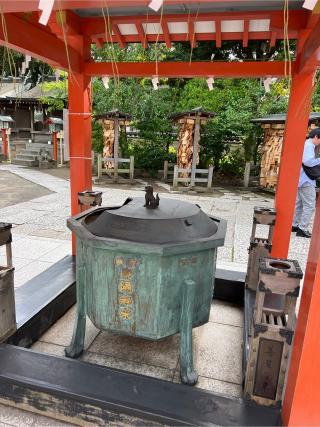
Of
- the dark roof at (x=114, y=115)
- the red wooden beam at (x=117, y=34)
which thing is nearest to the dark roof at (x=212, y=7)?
the red wooden beam at (x=117, y=34)

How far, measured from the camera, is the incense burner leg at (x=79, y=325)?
2291 millimetres

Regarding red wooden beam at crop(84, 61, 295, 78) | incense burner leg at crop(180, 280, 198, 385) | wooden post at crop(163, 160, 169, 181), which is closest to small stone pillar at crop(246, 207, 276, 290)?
incense burner leg at crop(180, 280, 198, 385)

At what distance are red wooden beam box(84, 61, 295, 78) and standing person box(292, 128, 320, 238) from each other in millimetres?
2597

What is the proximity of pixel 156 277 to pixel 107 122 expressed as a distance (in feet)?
→ 37.0

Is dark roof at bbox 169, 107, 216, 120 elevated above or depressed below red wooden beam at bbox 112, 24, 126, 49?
below

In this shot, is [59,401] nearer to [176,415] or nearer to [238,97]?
[176,415]

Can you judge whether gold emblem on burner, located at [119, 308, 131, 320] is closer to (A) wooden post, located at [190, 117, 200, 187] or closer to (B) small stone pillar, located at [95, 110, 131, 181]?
(A) wooden post, located at [190, 117, 200, 187]

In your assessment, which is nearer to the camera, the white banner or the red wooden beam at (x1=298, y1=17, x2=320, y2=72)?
the red wooden beam at (x1=298, y1=17, x2=320, y2=72)

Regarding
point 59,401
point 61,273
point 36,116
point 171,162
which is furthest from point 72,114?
point 36,116

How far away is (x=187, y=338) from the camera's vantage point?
215 cm

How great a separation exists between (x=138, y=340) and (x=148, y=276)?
3.07 feet

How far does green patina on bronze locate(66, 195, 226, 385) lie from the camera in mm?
2008

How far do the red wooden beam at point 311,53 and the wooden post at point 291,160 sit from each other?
0.56 feet

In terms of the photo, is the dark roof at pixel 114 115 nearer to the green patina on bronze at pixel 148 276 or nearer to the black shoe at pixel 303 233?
the black shoe at pixel 303 233
